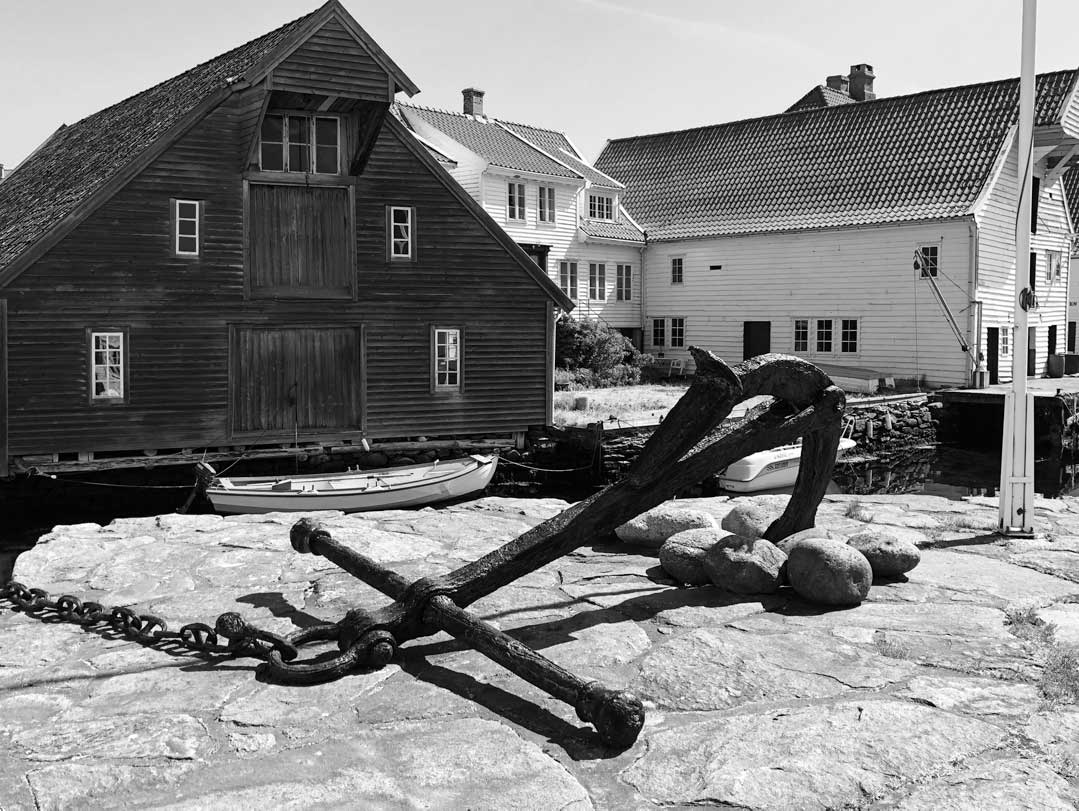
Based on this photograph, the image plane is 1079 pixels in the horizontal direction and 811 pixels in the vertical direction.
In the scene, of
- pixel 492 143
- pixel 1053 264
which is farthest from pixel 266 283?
pixel 1053 264

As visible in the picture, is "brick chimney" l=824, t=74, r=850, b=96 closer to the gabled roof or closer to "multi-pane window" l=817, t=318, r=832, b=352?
"multi-pane window" l=817, t=318, r=832, b=352

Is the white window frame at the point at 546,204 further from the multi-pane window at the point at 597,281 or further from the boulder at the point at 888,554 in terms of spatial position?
the boulder at the point at 888,554

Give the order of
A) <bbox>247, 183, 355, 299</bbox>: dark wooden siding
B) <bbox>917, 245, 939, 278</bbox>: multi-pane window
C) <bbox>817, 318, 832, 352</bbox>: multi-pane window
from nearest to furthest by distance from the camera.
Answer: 1. <bbox>247, 183, 355, 299</bbox>: dark wooden siding
2. <bbox>917, 245, 939, 278</bbox>: multi-pane window
3. <bbox>817, 318, 832, 352</bbox>: multi-pane window

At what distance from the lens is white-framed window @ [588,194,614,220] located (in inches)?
1640

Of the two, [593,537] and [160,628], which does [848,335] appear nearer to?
[593,537]

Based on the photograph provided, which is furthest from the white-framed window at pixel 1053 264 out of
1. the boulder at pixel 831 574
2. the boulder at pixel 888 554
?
the boulder at pixel 831 574

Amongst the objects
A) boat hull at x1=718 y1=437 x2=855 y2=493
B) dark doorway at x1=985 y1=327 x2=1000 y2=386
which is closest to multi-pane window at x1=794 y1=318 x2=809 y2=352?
dark doorway at x1=985 y1=327 x2=1000 y2=386

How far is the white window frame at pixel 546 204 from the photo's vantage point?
38344 millimetres

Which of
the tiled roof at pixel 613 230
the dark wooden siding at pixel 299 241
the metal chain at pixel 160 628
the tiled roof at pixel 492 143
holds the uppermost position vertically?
the tiled roof at pixel 492 143

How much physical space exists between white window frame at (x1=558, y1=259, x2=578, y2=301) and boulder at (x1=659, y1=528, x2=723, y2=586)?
105 ft

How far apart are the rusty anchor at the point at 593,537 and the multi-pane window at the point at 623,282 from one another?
34201 mm

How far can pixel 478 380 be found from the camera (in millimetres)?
23141

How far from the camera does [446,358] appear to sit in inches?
899

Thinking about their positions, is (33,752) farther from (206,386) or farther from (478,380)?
(478,380)
